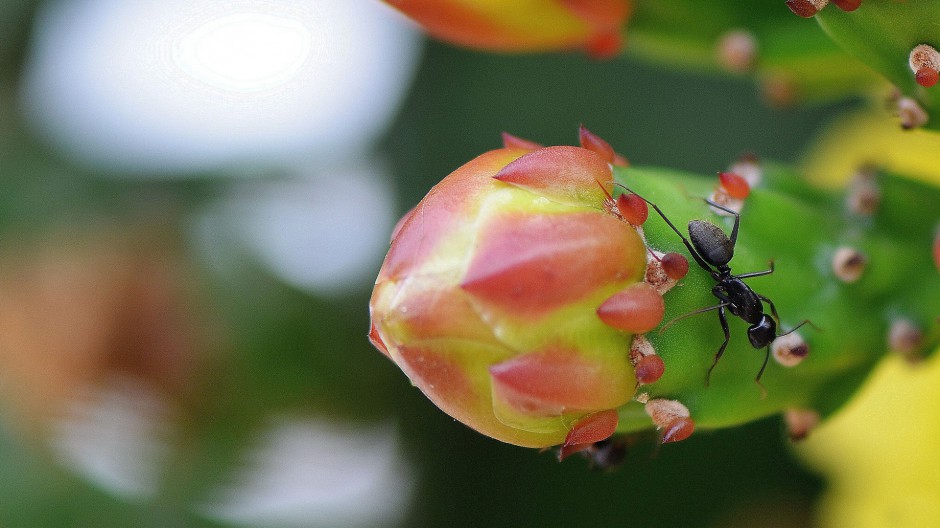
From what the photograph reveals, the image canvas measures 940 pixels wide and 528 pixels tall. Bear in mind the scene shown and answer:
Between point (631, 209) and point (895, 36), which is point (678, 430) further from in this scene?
point (895, 36)

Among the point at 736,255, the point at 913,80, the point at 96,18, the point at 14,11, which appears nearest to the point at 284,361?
the point at 96,18

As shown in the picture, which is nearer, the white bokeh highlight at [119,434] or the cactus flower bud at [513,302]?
the cactus flower bud at [513,302]

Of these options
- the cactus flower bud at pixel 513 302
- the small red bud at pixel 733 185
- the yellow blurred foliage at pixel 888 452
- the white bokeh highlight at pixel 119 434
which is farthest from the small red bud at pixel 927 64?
the white bokeh highlight at pixel 119 434

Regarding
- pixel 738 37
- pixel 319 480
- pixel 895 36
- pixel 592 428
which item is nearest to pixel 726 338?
pixel 592 428

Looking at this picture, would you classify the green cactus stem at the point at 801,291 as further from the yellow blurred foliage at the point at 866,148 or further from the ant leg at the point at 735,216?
the yellow blurred foliage at the point at 866,148

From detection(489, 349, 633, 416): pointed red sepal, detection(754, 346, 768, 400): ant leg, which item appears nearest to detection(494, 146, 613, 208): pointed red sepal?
detection(489, 349, 633, 416): pointed red sepal
